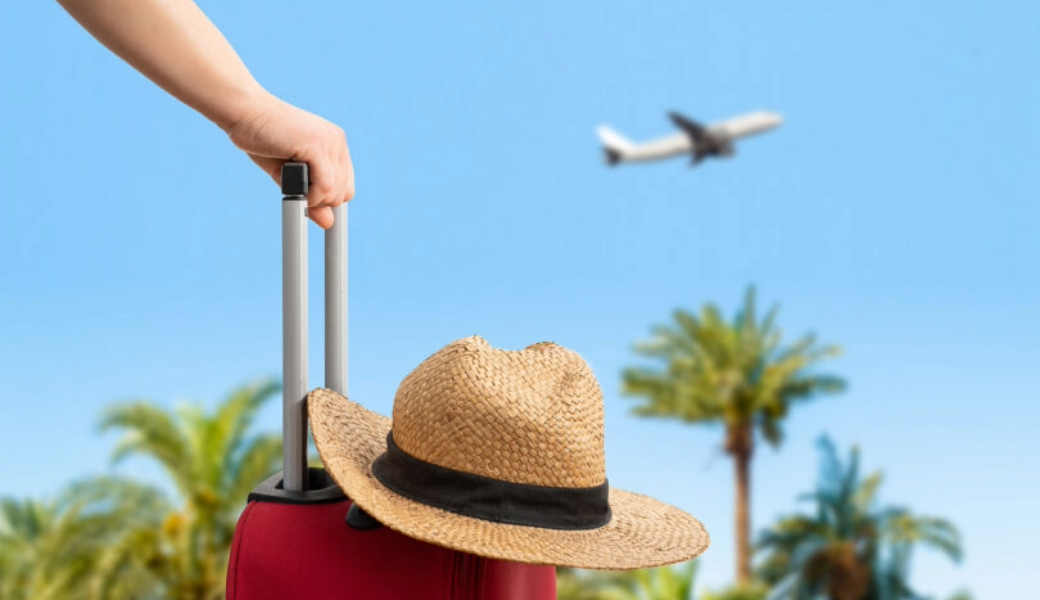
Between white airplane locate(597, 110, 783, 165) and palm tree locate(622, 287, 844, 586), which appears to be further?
white airplane locate(597, 110, 783, 165)

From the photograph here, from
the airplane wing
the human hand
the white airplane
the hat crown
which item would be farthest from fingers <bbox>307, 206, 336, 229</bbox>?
the airplane wing

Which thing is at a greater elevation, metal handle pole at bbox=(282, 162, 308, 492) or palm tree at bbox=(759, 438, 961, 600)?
metal handle pole at bbox=(282, 162, 308, 492)

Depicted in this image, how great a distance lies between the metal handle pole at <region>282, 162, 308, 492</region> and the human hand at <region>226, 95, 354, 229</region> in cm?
3

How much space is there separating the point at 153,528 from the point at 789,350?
32.1 ft

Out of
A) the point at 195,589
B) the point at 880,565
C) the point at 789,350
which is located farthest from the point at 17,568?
the point at 880,565

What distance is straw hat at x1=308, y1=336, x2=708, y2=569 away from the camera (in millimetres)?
1255

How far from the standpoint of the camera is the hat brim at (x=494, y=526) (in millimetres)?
1216

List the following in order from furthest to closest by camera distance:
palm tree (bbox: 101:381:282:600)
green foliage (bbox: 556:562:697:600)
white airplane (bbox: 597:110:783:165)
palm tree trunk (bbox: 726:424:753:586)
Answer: white airplane (bbox: 597:110:783:165) → palm tree trunk (bbox: 726:424:753:586) → green foliage (bbox: 556:562:697:600) → palm tree (bbox: 101:381:282:600)

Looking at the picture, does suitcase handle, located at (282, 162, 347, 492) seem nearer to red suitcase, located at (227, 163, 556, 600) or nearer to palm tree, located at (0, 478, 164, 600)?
red suitcase, located at (227, 163, 556, 600)

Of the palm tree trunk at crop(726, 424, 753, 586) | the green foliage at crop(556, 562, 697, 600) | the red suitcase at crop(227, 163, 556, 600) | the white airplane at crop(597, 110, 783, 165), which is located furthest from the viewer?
the white airplane at crop(597, 110, 783, 165)

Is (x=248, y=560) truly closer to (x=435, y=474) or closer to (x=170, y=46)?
(x=435, y=474)

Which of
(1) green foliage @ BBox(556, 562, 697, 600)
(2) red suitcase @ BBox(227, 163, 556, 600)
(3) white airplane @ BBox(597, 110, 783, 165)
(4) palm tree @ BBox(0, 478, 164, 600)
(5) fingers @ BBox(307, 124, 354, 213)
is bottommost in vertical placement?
(1) green foliage @ BBox(556, 562, 697, 600)

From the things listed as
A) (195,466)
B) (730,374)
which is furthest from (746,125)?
(195,466)

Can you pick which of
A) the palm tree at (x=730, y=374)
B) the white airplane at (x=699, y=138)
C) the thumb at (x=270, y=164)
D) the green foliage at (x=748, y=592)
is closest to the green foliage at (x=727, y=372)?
the palm tree at (x=730, y=374)
